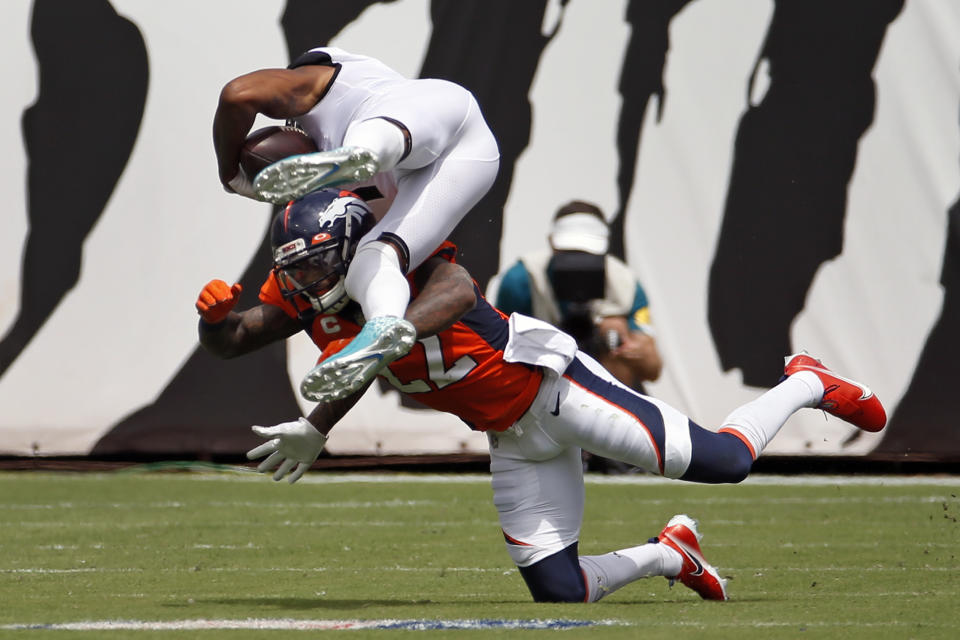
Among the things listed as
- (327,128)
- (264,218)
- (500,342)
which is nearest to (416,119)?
(327,128)

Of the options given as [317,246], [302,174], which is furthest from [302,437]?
[302,174]

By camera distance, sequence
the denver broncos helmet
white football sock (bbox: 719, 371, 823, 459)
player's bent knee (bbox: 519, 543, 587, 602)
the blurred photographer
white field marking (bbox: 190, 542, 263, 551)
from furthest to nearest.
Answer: the blurred photographer
white field marking (bbox: 190, 542, 263, 551)
white football sock (bbox: 719, 371, 823, 459)
player's bent knee (bbox: 519, 543, 587, 602)
the denver broncos helmet

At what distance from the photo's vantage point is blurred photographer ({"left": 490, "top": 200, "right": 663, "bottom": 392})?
5.54 meters

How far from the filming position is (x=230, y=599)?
3.77 meters

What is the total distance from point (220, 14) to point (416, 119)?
5.01 m

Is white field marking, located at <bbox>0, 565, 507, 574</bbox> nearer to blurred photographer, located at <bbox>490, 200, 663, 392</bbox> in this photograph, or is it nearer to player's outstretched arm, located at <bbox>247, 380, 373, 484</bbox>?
player's outstretched arm, located at <bbox>247, 380, 373, 484</bbox>

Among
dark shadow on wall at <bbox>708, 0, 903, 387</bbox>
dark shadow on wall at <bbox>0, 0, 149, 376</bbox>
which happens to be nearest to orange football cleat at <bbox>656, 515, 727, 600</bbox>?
dark shadow on wall at <bbox>708, 0, 903, 387</bbox>

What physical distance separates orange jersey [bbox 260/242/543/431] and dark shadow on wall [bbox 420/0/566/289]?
4.26m

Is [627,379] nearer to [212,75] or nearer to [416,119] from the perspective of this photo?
[416,119]

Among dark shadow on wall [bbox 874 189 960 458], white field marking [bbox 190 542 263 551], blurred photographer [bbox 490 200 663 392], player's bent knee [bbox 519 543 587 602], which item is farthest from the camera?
dark shadow on wall [bbox 874 189 960 458]

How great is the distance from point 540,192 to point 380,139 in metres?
4.75

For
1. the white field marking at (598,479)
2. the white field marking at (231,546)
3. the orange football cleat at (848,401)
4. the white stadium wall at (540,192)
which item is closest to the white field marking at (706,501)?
the white field marking at (598,479)

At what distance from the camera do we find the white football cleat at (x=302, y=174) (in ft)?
10.2

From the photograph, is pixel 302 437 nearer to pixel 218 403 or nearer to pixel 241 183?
pixel 241 183
